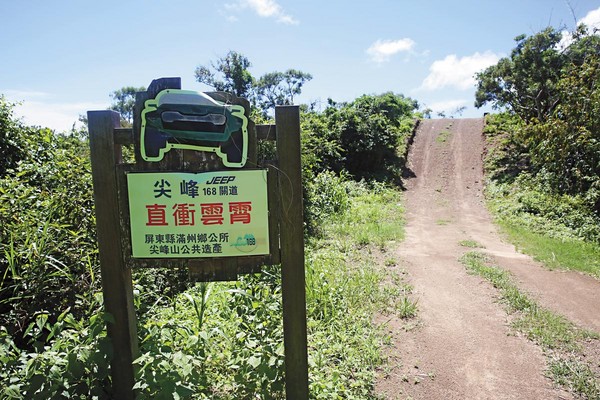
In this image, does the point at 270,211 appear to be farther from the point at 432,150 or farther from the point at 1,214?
the point at 432,150

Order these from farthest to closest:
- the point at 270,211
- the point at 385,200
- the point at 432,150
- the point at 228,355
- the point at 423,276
Result: the point at 432,150 < the point at 385,200 < the point at 423,276 < the point at 228,355 < the point at 270,211

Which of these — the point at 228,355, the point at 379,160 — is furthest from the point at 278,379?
the point at 379,160

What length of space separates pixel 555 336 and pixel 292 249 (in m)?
2.99

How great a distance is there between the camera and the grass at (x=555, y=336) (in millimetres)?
2957

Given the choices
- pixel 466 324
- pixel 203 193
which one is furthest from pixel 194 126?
pixel 466 324

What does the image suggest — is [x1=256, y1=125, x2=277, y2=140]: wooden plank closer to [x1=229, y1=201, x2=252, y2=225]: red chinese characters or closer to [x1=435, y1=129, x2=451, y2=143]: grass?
[x1=229, y1=201, x2=252, y2=225]: red chinese characters

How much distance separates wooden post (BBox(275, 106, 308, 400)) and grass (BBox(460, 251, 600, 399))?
2.14 metres

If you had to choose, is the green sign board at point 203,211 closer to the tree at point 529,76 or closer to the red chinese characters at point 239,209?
the red chinese characters at point 239,209

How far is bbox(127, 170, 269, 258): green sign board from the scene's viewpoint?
233 cm

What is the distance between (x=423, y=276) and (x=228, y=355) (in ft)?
11.8

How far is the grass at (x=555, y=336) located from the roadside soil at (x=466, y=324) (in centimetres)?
10

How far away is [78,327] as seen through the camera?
2398 millimetres

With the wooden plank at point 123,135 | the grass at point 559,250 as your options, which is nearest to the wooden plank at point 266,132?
the wooden plank at point 123,135

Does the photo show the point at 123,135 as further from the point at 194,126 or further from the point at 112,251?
the point at 112,251
